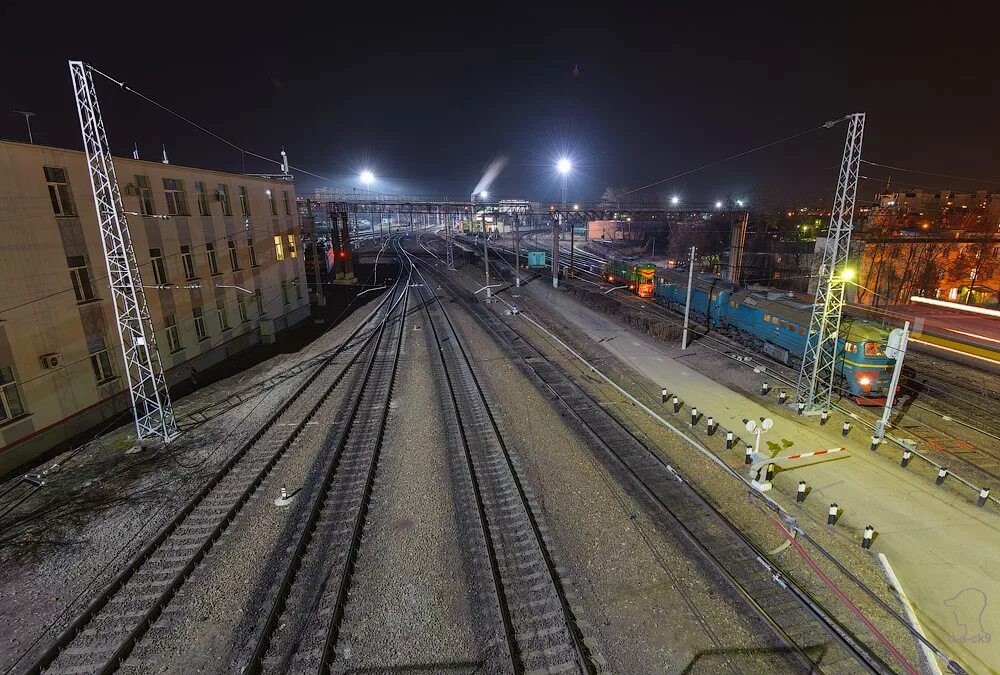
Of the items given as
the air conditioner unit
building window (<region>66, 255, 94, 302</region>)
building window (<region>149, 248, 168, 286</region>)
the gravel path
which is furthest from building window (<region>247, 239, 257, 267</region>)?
the gravel path

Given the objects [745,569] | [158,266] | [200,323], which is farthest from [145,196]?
[745,569]

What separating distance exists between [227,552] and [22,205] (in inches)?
574

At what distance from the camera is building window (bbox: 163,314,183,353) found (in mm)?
21750

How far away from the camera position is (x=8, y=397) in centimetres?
1488

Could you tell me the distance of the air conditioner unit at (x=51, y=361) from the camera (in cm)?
1580

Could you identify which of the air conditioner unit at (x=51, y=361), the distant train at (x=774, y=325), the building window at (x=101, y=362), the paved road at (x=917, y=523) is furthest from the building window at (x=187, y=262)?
the distant train at (x=774, y=325)

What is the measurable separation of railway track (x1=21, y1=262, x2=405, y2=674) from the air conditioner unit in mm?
7618

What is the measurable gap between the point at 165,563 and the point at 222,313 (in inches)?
743

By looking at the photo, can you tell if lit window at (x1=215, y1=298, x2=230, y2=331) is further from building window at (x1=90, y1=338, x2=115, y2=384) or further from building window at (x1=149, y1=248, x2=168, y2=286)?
building window at (x1=90, y1=338, x2=115, y2=384)

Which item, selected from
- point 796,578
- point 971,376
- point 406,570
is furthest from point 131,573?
point 971,376

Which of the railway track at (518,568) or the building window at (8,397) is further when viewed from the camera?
the building window at (8,397)

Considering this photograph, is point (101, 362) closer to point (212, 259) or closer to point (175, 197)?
point (212, 259)

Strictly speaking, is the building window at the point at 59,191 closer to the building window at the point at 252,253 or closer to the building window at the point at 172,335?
the building window at the point at 172,335

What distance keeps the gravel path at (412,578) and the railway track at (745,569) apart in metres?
5.75
